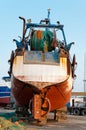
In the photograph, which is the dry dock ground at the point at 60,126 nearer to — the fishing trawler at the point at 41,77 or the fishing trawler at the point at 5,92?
the fishing trawler at the point at 41,77

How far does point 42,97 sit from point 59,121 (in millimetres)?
3991

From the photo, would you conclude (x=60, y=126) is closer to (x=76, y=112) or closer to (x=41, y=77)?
A: (x=41, y=77)

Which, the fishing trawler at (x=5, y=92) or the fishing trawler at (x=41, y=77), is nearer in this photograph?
the fishing trawler at (x=41, y=77)

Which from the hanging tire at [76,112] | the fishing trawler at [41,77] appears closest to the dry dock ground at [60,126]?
the fishing trawler at [41,77]

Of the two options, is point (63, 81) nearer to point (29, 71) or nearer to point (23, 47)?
point (29, 71)

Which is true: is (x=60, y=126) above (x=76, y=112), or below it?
above

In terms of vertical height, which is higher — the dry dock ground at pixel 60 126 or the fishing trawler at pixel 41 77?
the fishing trawler at pixel 41 77

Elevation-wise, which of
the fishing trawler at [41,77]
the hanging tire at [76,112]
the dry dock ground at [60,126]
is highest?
the fishing trawler at [41,77]

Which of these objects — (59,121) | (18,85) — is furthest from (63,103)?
(18,85)

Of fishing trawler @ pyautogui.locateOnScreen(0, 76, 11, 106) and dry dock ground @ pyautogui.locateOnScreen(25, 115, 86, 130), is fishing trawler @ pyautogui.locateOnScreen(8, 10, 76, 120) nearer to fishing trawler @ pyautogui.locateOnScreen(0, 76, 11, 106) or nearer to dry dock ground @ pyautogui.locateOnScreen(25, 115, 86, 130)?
dry dock ground @ pyautogui.locateOnScreen(25, 115, 86, 130)

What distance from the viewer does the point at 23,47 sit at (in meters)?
21.2

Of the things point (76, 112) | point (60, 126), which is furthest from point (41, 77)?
point (76, 112)

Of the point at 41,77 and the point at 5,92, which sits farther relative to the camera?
the point at 5,92

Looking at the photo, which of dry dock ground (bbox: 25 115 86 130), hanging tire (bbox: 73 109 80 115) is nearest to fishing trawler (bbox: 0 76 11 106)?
hanging tire (bbox: 73 109 80 115)
